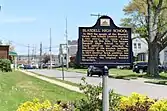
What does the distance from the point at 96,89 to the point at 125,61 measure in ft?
2.69

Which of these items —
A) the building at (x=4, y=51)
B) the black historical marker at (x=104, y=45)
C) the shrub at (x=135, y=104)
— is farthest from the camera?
the building at (x=4, y=51)

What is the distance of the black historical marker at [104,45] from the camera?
9102 mm

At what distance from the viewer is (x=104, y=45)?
9.10 metres

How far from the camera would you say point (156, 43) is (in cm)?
4744

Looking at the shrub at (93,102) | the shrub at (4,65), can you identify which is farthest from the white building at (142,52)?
the shrub at (93,102)

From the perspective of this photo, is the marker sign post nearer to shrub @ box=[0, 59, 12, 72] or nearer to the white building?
shrub @ box=[0, 59, 12, 72]

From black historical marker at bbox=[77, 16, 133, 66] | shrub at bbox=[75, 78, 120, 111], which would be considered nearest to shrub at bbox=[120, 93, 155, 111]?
shrub at bbox=[75, 78, 120, 111]

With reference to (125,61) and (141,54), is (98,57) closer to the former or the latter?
(125,61)

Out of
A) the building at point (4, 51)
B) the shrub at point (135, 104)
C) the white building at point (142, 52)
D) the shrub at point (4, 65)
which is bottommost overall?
the shrub at point (135, 104)

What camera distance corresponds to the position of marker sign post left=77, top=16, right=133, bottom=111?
358 inches

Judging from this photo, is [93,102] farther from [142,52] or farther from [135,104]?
[142,52]

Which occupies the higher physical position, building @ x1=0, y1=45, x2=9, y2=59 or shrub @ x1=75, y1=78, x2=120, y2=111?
building @ x1=0, y1=45, x2=9, y2=59

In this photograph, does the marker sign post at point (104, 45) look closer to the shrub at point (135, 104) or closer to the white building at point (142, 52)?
the shrub at point (135, 104)

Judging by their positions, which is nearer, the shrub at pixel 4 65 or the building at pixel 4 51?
the shrub at pixel 4 65
